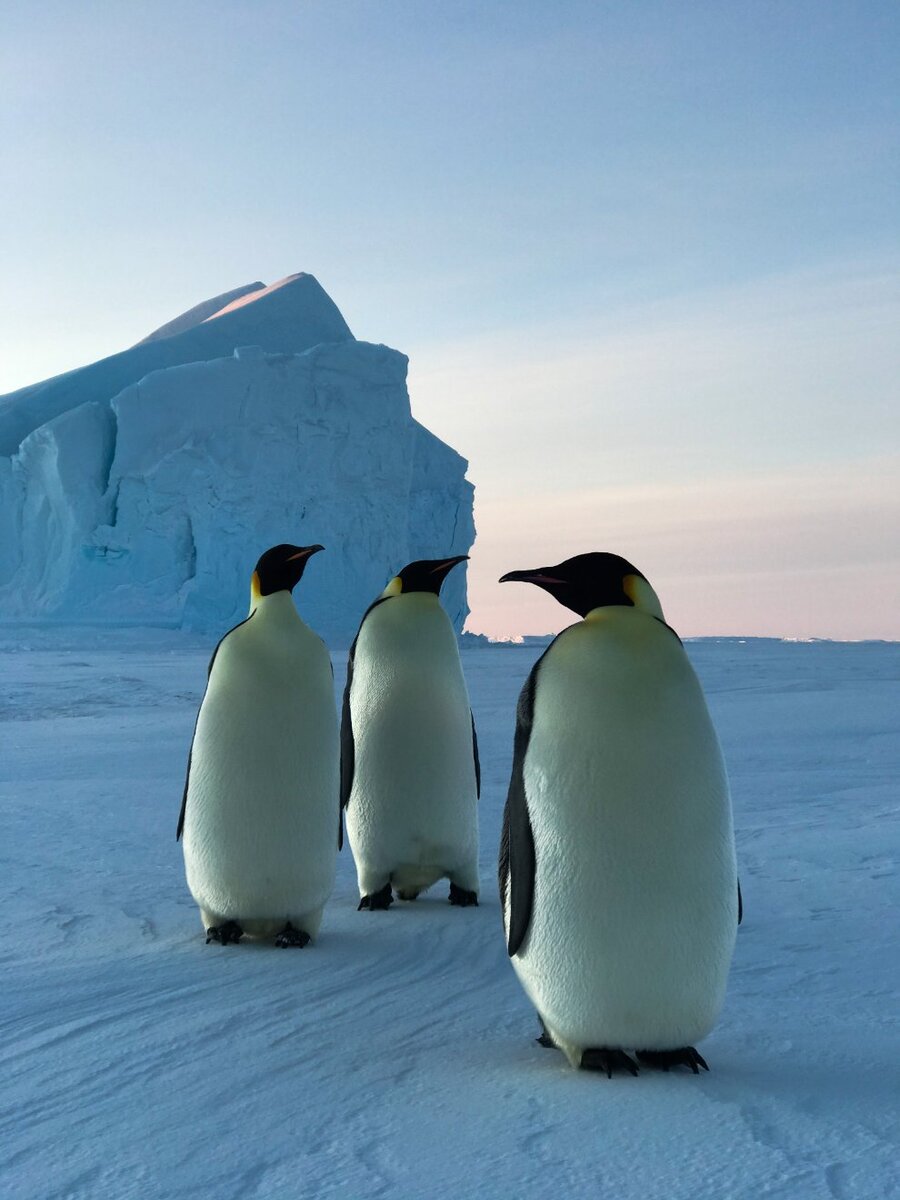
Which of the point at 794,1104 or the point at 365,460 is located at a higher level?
the point at 365,460

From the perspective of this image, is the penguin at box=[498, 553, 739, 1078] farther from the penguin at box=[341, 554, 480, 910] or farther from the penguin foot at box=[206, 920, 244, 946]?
the penguin at box=[341, 554, 480, 910]

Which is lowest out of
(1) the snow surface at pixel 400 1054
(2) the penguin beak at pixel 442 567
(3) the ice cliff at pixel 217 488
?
(1) the snow surface at pixel 400 1054

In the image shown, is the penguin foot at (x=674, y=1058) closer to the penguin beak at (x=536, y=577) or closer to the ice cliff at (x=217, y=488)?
the penguin beak at (x=536, y=577)

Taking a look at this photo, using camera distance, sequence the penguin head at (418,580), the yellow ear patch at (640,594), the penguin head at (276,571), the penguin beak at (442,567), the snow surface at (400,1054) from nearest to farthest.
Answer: the snow surface at (400,1054) → the yellow ear patch at (640,594) → the penguin head at (276,571) → the penguin beak at (442,567) → the penguin head at (418,580)

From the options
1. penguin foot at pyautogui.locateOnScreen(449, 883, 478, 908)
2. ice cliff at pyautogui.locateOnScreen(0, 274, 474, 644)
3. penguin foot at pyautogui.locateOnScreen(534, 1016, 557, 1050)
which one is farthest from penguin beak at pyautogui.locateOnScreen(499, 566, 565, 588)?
ice cliff at pyautogui.locateOnScreen(0, 274, 474, 644)

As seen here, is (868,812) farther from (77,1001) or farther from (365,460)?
(365,460)

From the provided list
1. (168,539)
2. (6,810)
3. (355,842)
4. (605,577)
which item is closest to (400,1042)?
(605,577)

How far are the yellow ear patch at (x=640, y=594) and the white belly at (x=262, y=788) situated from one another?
1457mm

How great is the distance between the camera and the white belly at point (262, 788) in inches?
137

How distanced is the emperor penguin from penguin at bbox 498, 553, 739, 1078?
136 centimetres

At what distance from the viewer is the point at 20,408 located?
25.6 m

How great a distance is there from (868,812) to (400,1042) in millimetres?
3487

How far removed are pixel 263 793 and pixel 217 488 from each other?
18.5 metres

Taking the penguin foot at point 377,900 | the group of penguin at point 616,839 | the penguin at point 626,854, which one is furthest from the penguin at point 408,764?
the penguin at point 626,854
